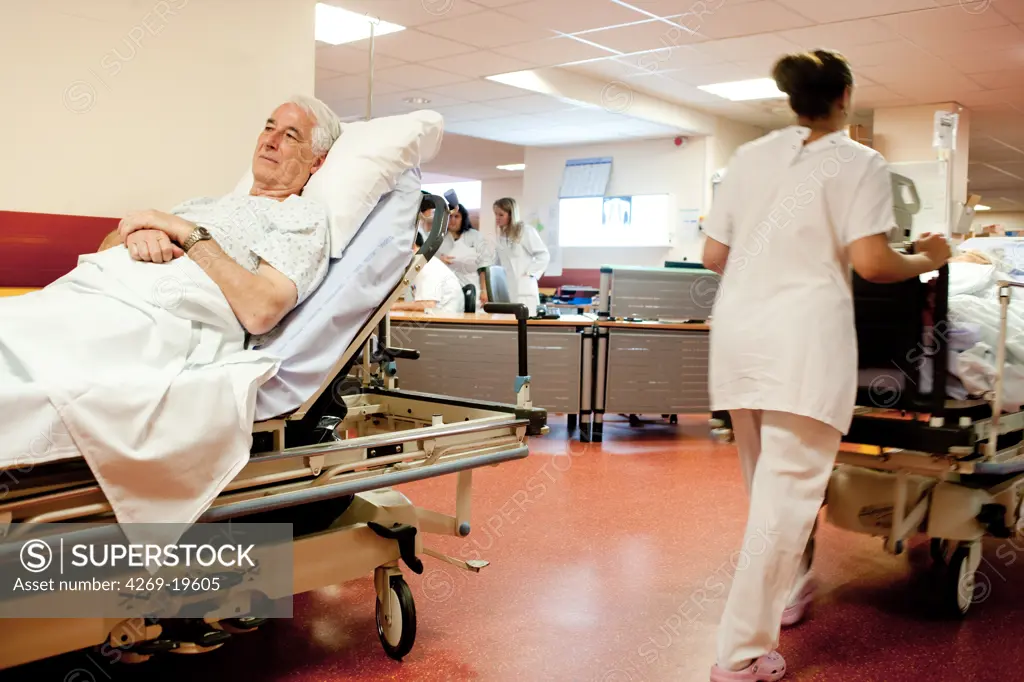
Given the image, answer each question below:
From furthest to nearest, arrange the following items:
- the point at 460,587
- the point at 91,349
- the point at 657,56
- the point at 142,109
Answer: the point at 657,56
the point at 142,109
the point at 460,587
the point at 91,349

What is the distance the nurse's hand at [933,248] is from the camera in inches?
76.6

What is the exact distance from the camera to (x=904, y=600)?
8.59 feet

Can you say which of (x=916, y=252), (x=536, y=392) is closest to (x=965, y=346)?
(x=916, y=252)

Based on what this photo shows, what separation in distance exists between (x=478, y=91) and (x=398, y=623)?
6.31 m

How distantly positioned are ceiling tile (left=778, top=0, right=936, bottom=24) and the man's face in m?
4.00

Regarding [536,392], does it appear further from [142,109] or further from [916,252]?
[916,252]

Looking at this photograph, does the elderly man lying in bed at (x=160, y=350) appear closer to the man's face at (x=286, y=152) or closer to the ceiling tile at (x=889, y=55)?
the man's face at (x=286, y=152)

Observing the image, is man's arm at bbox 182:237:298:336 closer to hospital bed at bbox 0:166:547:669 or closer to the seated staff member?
hospital bed at bbox 0:166:547:669

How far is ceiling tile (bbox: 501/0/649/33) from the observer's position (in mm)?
5324

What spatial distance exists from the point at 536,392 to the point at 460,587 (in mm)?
2615

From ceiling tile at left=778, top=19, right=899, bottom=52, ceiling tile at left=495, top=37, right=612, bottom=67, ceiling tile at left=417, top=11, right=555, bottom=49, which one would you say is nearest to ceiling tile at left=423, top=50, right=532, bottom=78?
ceiling tile at left=495, top=37, right=612, bottom=67

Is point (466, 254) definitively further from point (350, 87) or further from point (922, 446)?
point (922, 446)

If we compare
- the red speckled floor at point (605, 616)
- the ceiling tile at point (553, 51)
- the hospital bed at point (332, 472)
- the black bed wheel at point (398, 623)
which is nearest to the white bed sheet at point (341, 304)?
the hospital bed at point (332, 472)

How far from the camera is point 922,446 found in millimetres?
2266
